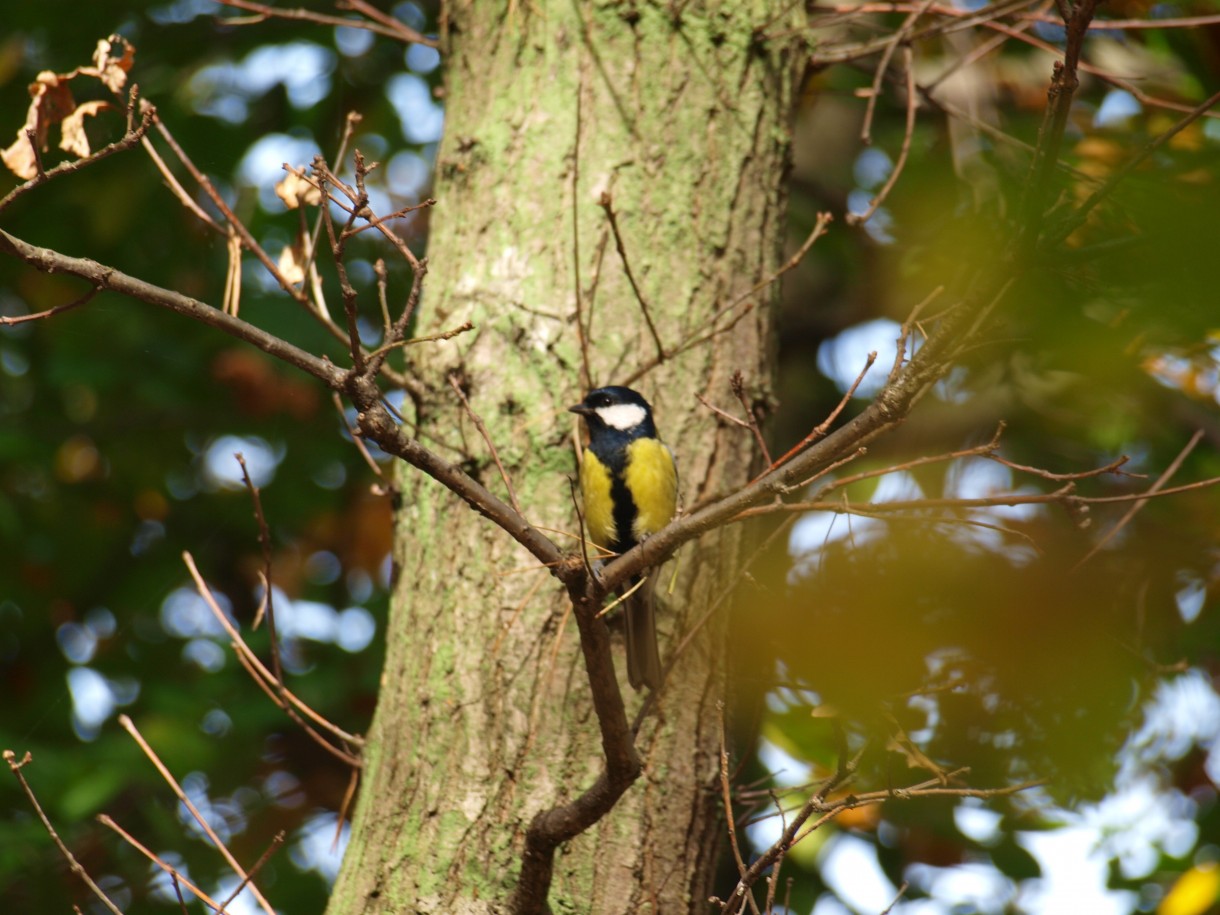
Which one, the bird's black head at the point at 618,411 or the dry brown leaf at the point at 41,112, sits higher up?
the bird's black head at the point at 618,411

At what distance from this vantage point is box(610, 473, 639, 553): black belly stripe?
9.55 feet

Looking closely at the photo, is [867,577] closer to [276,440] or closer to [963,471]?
[963,471]

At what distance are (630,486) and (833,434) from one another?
57.9 inches

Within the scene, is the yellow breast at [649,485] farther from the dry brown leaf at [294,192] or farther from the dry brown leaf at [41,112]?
the dry brown leaf at [41,112]

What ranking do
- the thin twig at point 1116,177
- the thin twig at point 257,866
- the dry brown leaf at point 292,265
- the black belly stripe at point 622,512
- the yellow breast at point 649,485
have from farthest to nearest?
the black belly stripe at point 622,512 → the yellow breast at point 649,485 → the dry brown leaf at point 292,265 → the thin twig at point 257,866 → the thin twig at point 1116,177

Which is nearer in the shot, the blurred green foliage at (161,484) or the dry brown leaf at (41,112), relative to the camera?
the dry brown leaf at (41,112)

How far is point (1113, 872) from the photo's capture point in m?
3.70

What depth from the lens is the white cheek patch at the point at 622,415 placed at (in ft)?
8.26

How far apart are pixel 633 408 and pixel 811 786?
3.05ft

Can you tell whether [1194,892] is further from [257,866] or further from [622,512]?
[257,866]

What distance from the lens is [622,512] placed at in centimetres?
298

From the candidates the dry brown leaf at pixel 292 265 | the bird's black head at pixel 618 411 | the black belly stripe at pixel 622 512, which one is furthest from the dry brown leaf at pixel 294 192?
the black belly stripe at pixel 622 512

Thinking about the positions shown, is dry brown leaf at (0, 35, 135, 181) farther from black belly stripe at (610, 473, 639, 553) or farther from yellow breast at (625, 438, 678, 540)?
black belly stripe at (610, 473, 639, 553)

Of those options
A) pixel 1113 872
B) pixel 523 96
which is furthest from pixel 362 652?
pixel 1113 872
